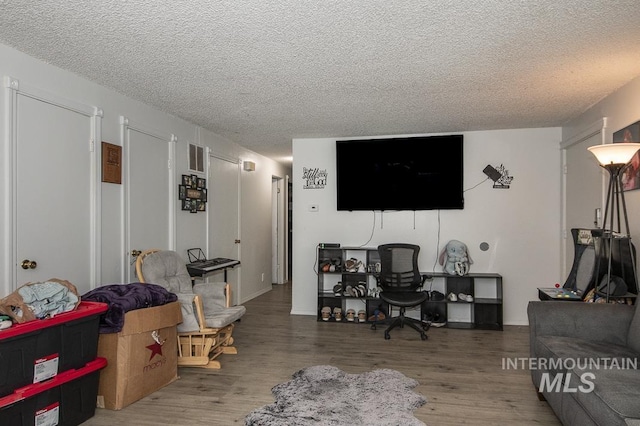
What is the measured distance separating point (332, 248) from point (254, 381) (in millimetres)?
2345

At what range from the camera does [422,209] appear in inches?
202

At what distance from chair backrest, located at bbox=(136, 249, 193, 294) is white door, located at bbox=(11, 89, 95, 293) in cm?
40

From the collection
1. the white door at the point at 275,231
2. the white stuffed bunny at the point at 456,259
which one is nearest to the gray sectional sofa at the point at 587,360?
the white stuffed bunny at the point at 456,259

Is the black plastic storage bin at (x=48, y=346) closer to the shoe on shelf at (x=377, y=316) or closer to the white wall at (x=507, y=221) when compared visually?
the shoe on shelf at (x=377, y=316)

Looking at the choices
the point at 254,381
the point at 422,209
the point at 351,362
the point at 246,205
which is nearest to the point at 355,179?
the point at 422,209

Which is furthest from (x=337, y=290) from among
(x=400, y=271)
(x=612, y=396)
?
(x=612, y=396)

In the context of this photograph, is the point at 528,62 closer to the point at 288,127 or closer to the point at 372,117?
the point at 372,117

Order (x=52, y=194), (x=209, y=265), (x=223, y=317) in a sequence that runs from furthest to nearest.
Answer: (x=209, y=265) < (x=223, y=317) < (x=52, y=194)

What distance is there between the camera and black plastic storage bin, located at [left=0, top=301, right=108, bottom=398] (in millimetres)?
2082

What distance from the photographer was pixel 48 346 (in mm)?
2289

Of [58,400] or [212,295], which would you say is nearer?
[58,400]

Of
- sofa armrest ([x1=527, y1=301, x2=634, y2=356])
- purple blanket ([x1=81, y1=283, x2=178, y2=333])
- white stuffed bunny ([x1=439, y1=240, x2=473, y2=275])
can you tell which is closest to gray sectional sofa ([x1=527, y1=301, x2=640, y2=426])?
sofa armrest ([x1=527, y1=301, x2=634, y2=356])

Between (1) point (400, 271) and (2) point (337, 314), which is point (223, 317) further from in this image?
(1) point (400, 271)

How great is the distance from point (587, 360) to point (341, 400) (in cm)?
156
